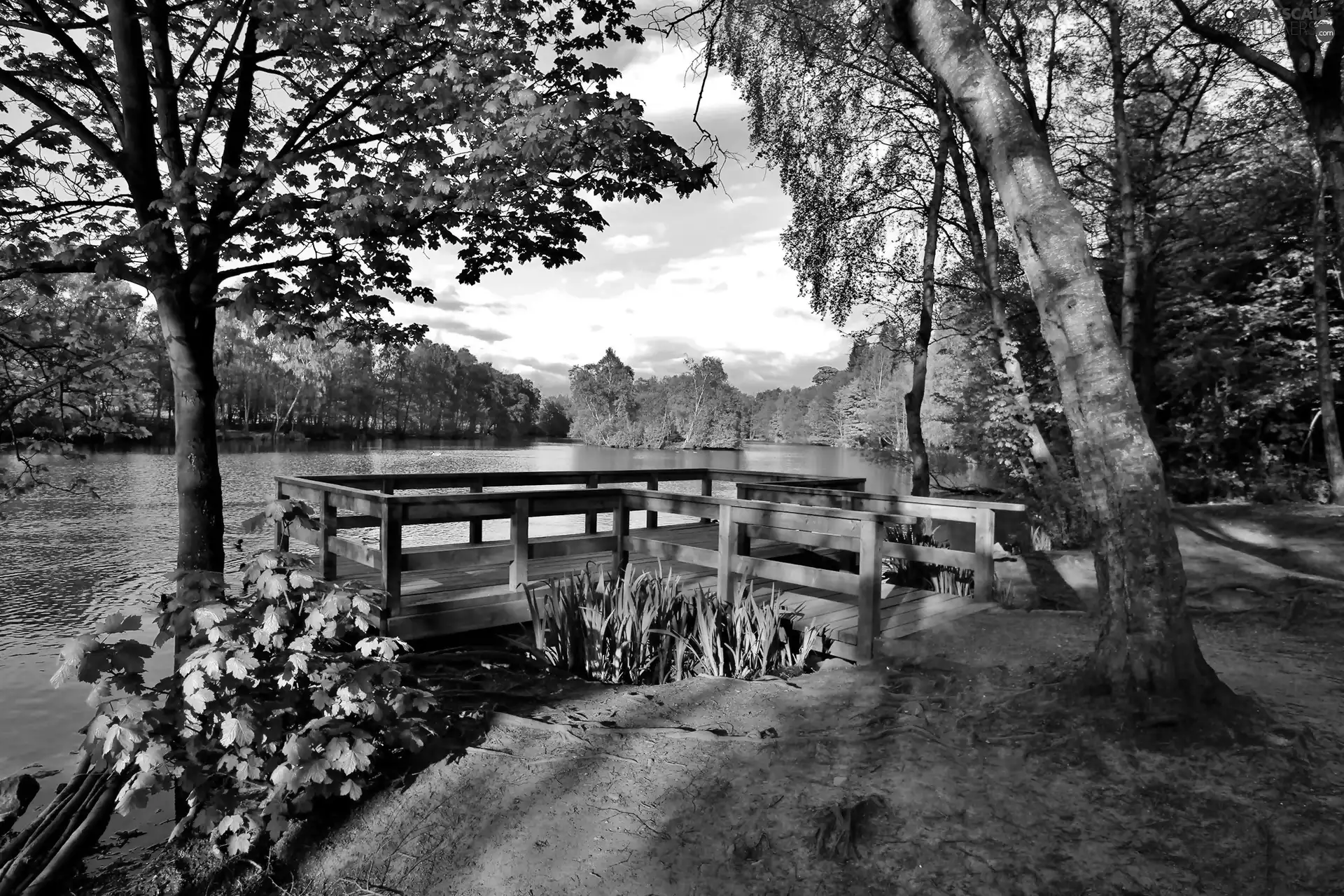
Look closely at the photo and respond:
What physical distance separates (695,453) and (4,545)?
71.3m

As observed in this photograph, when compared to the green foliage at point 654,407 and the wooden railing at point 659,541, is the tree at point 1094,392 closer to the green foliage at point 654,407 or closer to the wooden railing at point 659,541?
the wooden railing at point 659,541

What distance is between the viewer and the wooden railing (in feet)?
17.5

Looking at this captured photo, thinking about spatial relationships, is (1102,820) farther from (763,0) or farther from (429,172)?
(763,0)

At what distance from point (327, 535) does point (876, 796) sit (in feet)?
17.1

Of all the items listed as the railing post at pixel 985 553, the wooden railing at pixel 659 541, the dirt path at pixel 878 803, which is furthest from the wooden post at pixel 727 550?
the railing post at pixel 985 553

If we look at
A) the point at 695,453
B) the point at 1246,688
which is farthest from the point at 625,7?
the point at 695,453

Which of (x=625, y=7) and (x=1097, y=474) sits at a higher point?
(x=625, y=7)

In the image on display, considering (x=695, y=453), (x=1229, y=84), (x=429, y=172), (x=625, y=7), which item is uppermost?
(x=1229, y=84)

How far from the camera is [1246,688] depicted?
3865mm

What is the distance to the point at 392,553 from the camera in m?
5.39

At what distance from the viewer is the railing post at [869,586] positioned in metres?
5.17

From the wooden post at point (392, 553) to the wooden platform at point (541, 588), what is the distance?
201mm

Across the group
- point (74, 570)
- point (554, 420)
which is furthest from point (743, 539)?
point (554, 420)

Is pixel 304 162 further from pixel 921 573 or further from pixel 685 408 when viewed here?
pixel 685 408
